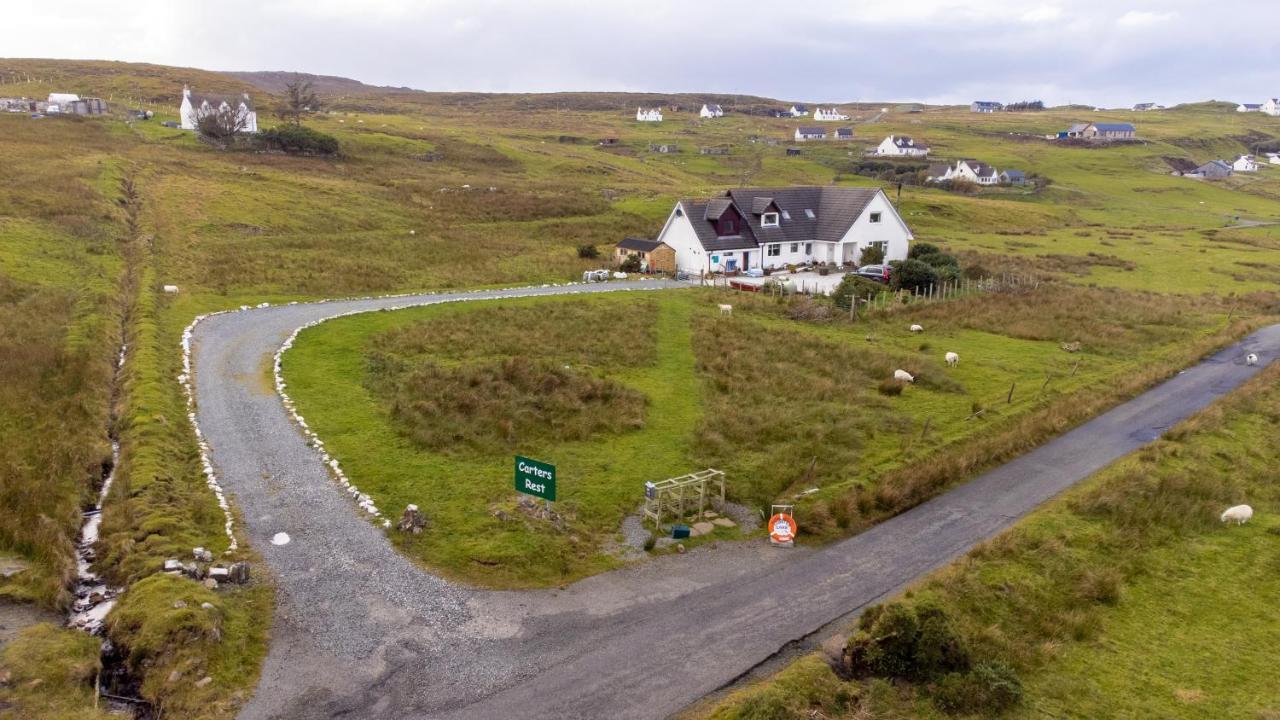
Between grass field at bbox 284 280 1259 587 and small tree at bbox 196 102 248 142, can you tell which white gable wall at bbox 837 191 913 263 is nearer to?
grass field at bbox 284 280 1259 587

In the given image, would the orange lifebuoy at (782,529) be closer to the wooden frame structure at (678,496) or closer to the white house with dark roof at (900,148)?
the wooden frame structure at (678,496)

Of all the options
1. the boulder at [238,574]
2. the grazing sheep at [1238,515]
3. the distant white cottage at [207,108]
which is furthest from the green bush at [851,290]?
the distant white cottage at [207,108]

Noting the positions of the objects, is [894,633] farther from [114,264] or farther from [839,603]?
[114,264]

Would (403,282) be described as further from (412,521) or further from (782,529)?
(782,529)

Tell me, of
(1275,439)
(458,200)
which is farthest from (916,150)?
(1275,439)

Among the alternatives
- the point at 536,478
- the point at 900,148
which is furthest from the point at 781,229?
the point at 900,148

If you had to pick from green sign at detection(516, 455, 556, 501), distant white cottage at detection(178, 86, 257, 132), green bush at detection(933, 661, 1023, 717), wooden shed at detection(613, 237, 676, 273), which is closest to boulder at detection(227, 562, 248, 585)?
green sign at detection(516, 455, 556, 501)
